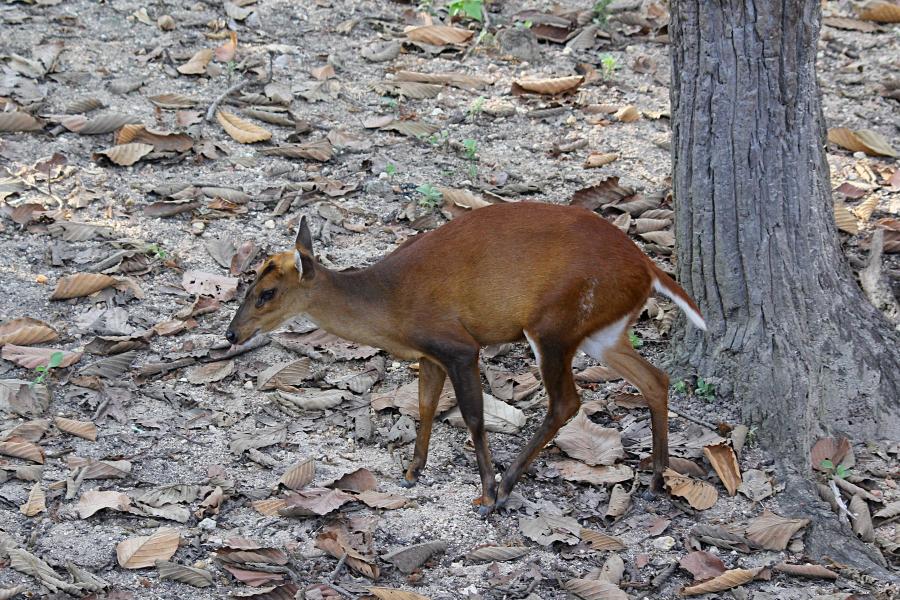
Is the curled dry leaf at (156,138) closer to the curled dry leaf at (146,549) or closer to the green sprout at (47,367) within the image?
the green sprout at (47,367)

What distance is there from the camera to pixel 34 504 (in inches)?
191

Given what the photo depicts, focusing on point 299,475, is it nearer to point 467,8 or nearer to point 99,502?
point 99,502

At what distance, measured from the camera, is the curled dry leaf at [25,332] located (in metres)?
5.84

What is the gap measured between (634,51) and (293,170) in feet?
9.96

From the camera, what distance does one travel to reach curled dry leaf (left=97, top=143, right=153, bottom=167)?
23.7ft

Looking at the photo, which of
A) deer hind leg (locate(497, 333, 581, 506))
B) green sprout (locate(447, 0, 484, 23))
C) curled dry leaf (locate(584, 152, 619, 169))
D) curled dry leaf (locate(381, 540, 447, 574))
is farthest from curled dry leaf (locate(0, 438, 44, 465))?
green sprout (locate(447, 0, 484, 23))

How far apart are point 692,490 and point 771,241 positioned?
4.00 feet

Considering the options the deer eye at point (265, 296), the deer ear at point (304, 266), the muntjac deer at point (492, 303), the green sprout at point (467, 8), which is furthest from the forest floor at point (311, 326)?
the deer ear at point (304, 266)

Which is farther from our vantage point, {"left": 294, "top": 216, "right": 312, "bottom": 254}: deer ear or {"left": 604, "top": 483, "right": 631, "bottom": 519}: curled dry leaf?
{"left": 294, "top": 216, "right": 312, "bottom": 254}: deer ear

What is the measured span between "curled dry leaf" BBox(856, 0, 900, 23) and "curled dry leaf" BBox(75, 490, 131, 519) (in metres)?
7.12

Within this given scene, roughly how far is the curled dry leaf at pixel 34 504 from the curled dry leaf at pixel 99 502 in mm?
141

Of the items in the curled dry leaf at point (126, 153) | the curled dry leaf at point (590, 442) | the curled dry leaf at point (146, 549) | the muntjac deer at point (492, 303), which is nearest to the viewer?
the curled dry leaf at point (146, 549)

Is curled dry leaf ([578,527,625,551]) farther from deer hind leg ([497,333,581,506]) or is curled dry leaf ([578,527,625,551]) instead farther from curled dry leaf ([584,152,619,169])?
curled dry leaf ([584,152,619,169])

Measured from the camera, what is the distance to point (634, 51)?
8.87 meters
